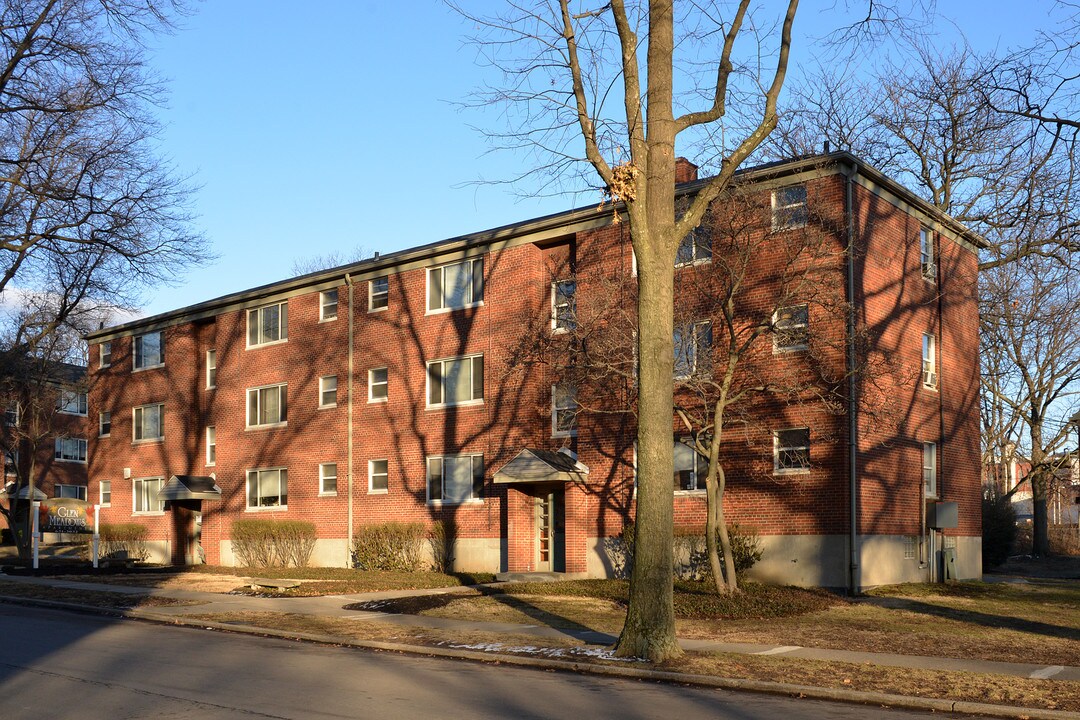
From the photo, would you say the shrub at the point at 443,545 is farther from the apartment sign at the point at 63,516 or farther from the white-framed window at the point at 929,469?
the apartment sign at the point at 63,516

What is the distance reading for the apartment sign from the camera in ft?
188

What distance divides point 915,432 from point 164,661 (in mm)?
19236

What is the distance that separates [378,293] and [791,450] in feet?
50.9

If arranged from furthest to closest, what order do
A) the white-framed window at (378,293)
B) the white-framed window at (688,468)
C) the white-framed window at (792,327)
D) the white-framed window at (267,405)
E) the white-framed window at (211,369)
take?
the white-framed window at (211,369), the white-framed window at (267,405), the white-framed window at (378,293), the white-framed window at (688,468), the white-framed window at (792,327)

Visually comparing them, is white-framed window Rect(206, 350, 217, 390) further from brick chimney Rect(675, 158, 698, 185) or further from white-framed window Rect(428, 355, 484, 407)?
brick chimney Rect(675, 158, 698, 185)

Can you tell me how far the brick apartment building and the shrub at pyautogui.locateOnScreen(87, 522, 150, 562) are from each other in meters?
0.48

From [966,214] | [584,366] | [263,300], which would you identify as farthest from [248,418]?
[966,214]

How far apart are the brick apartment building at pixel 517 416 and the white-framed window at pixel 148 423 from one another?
0.10 meters

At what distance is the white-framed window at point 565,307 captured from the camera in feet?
76.0

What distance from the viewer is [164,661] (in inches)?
534

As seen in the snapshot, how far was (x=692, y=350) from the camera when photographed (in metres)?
22.9

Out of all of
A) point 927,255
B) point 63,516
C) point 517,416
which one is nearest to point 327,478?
point 517,416

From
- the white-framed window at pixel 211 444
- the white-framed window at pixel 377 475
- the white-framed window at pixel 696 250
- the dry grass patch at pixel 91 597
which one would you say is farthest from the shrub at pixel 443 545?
the white-framed window at pixel 211 444

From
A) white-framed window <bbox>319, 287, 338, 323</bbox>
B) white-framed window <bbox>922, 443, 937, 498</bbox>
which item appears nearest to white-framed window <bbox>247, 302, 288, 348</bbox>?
white-framed window <bbox>319, 287, 338, 323</bbox>
